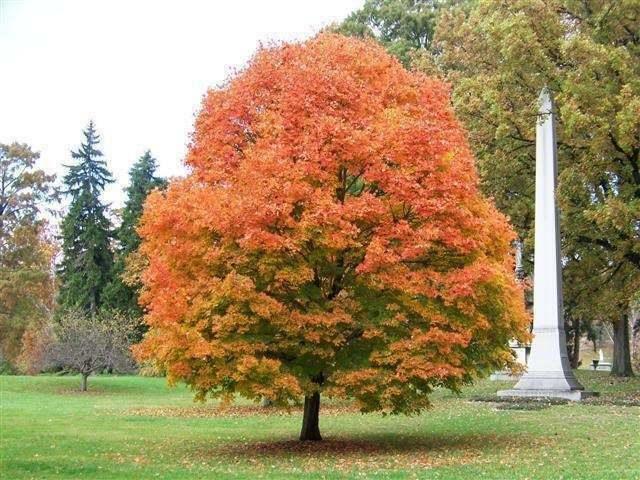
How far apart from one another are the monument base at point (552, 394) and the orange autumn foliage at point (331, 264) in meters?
9.72

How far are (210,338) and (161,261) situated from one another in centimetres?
180

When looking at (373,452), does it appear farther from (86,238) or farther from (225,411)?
(86,238)

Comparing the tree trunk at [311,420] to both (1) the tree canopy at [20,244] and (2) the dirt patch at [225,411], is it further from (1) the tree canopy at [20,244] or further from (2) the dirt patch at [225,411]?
(1) the tree canopy at [20,244]

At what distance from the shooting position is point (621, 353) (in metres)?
39.1

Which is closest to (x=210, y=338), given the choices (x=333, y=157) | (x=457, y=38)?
(x=333, y=157)

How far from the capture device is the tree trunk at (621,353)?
126 feet

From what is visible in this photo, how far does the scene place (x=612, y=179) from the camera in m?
29.2

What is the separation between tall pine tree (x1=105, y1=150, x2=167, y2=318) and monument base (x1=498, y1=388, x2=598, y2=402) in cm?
3308

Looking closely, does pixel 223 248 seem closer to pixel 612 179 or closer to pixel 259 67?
pixel 259 67

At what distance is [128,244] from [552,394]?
1398 inches

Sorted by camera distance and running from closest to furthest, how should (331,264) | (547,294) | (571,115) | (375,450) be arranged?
(331,264) → (375,450) → (571,115) → (547,294)

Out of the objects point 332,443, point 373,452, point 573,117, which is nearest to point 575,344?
point 573,117

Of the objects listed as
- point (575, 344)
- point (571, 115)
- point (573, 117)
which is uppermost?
point (571, 115)

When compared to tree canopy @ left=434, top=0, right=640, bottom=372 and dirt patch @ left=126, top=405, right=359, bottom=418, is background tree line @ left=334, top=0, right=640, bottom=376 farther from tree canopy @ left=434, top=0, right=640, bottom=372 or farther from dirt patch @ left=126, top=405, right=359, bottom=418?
dirt patch @ left=126, top=405, right=359, bottom=418
